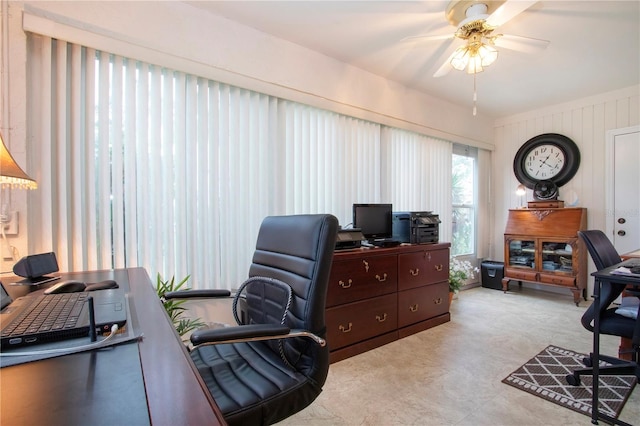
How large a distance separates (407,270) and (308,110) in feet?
5.77

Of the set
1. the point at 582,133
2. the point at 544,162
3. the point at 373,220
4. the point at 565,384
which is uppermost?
the point at 582,133

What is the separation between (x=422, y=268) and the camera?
2939mm

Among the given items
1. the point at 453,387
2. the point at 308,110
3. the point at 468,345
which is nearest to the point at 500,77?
the point at 308,110

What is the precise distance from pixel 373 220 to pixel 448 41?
66.2 inches

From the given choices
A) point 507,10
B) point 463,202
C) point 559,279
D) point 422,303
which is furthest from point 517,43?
point 559,279

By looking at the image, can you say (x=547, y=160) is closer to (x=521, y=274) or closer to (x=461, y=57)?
(x=521, y=274)

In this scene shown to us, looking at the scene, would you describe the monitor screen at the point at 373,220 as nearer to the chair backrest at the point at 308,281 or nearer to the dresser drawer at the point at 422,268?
the dresser drawer at the point at 422,268

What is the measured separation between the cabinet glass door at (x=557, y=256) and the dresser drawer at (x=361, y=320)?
8.69ft

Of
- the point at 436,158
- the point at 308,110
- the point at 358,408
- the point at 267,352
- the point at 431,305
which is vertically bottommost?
the point at 358,408

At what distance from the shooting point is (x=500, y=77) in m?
3.30

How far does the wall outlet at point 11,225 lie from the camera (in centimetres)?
162

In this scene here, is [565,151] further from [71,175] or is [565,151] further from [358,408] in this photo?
[71,175]

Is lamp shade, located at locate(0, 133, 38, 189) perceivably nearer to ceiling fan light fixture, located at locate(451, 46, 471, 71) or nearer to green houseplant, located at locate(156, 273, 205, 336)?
green houseplant, located at locate(156, 273, 205, 336)

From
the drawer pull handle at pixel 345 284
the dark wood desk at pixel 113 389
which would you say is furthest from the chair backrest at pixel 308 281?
the drawer pull handle at pixel 345 284
